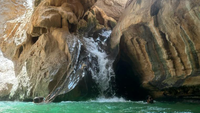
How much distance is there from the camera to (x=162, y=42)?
6.88 metres

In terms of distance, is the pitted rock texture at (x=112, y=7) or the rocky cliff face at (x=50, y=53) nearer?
the rocky cliff face at (x=50, y=53)

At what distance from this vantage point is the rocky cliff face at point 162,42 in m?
5.82

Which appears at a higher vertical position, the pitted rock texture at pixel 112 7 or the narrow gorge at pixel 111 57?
the pitted rock texture at pixel 112 7

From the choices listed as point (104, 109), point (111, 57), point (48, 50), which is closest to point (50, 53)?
point (48, 50)

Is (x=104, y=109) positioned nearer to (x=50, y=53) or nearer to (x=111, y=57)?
(x=111, y=57)

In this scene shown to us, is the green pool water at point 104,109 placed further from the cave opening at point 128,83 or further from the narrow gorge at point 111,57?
the cave opening at point 128,83

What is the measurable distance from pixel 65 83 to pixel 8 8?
855 centimetres

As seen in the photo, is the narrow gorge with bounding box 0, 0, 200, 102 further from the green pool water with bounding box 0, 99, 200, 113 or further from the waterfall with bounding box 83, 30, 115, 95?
the green pool water with bounding box 0, 99, 200, 113

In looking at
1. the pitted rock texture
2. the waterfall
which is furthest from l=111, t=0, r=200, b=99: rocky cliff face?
the pitted rock texture

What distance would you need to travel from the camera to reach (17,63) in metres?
11.6

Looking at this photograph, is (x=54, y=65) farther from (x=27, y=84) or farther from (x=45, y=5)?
(x=45, y=5)

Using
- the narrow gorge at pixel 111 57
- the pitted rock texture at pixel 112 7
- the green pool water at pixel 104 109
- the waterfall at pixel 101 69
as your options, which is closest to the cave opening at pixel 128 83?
the narrow gorge at pixel 111 57

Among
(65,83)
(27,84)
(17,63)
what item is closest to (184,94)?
(65,83)

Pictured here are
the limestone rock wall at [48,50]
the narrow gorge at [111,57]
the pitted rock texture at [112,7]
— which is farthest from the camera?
the pitted rock texture at [112,7]
